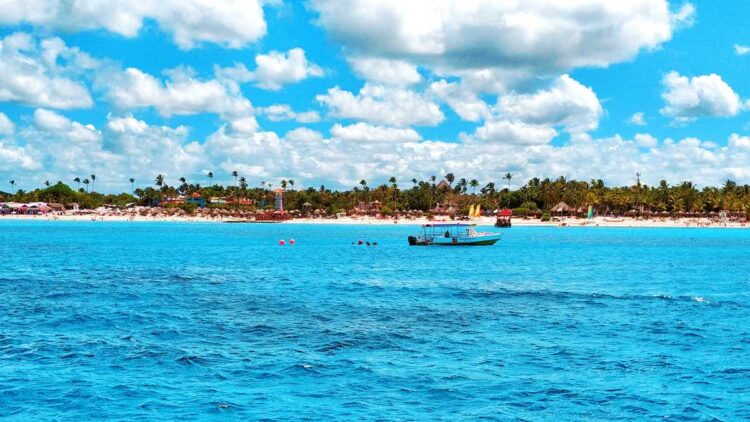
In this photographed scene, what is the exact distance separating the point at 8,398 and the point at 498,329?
726 inches

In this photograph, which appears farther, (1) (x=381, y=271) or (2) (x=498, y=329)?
(1) (x=381, y=271)

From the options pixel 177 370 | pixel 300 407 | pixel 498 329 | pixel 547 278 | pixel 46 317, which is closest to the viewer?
pixel 300 407

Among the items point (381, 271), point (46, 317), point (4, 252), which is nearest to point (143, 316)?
point (46, 317)

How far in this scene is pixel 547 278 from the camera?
52.8 metres

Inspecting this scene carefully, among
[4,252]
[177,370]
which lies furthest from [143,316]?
[4,252]

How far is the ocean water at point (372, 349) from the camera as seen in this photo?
1888 centimetres

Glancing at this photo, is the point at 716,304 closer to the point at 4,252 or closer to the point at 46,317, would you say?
the point at 46,317

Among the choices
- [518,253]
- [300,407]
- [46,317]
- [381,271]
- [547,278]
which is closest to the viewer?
[300,407]

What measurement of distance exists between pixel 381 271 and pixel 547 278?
14.1 meters

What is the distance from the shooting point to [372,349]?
2536 centimetres

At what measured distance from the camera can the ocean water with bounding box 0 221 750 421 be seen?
1888cm

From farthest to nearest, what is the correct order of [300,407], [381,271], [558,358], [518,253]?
[518,253], [381,271], [558,358], [300,407]

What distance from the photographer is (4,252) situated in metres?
80.2

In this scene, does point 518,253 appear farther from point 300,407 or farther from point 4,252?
point 300,407
